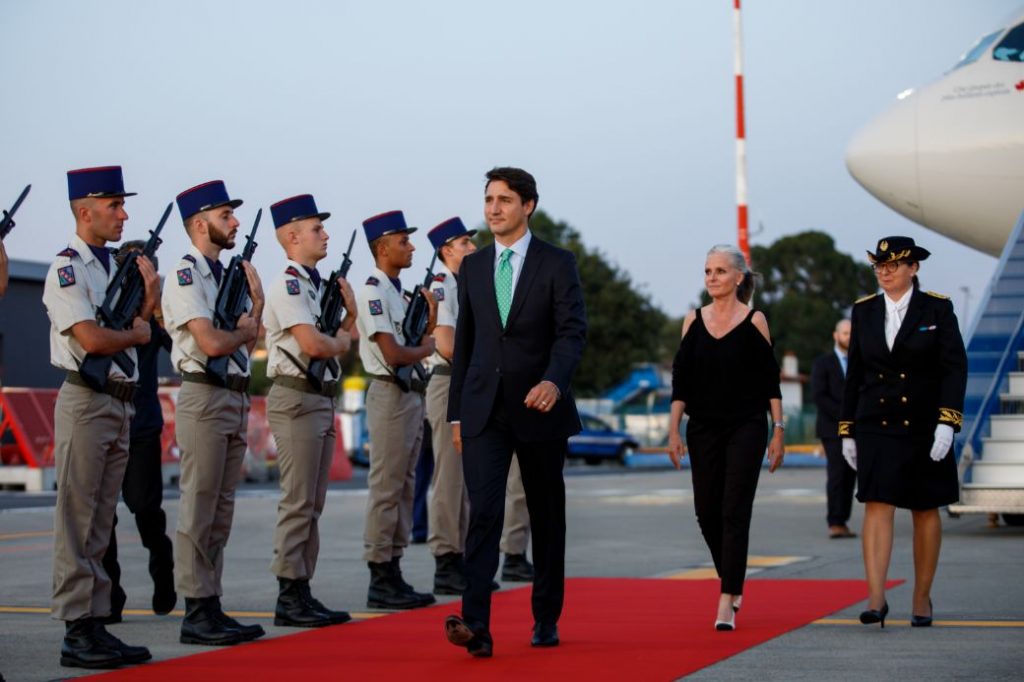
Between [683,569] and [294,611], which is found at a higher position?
[294,611]

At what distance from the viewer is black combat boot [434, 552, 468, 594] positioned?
985cm

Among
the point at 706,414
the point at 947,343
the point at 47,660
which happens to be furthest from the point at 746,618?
the point at 47,660

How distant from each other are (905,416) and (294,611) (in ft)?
10.5

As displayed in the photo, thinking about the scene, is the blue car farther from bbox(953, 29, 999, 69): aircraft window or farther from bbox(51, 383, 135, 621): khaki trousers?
bbox(51, 383, 135, 621): khaki trousers

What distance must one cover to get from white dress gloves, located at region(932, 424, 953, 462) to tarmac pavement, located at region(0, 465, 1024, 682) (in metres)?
0.83

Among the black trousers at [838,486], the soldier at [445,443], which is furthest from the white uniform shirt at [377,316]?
the black trousers at [838,486]

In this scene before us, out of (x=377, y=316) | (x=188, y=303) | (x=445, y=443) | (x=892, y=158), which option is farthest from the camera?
(x=892, y=158)

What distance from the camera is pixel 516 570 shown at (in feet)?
Answer: 34.4

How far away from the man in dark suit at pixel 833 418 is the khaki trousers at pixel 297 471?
7209mm

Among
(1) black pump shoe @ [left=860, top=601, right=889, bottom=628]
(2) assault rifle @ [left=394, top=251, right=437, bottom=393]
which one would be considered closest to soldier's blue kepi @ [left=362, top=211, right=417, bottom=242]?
(2) assault rifle @ [left=394, top=251, right=437, bottom=393]

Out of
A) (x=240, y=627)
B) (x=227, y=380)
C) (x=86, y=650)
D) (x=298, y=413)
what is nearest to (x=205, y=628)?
(x=240, y=627)

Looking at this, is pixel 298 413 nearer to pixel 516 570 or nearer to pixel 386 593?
pixel 386 593

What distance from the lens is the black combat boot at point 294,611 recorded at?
8133mm

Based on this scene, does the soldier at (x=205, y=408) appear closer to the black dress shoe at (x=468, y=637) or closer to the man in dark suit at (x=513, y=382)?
the man in dark suit at (x=513, y=382)
